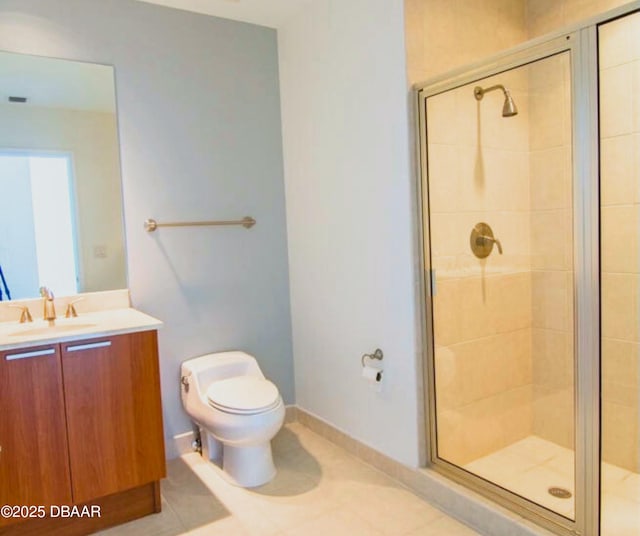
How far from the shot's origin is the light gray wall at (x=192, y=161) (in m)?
2.58

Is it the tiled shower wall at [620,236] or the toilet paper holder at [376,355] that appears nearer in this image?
the tiled shower wall at [620,236]

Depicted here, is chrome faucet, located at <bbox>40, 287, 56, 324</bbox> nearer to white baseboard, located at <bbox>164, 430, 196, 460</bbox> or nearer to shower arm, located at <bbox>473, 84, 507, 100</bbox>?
white baseboard, located at <bbox>164, 430, 196, 460</bbox>

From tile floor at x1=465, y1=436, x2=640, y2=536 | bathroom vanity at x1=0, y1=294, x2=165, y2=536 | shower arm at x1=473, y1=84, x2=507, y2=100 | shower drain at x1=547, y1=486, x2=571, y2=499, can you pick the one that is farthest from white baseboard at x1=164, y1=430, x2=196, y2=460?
shower arm at x1=473, y1=84, x2=507, y2=100

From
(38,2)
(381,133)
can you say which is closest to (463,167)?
(381,133)

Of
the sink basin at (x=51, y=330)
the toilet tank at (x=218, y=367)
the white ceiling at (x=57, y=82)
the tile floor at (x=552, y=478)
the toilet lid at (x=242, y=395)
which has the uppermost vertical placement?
the white ceiling at (x=57, y=82)

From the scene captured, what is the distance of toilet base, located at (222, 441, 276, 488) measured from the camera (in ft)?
8.11

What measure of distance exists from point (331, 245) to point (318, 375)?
801mm

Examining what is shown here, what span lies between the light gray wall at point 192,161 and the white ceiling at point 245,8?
0.06 metres

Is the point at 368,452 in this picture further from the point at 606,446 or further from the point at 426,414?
the point at 606,446

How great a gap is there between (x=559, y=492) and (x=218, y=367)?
1716 mm

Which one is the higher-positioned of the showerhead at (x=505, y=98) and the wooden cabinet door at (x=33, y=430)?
the showerhead at (x=505, y=98)

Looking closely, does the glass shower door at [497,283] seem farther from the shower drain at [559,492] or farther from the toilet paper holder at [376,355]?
the toilet paper holder at [376,355]

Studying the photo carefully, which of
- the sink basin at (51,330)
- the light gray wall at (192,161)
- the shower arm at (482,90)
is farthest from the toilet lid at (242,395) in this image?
the shower arm at (482,90)

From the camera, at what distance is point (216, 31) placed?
2.87 metres
